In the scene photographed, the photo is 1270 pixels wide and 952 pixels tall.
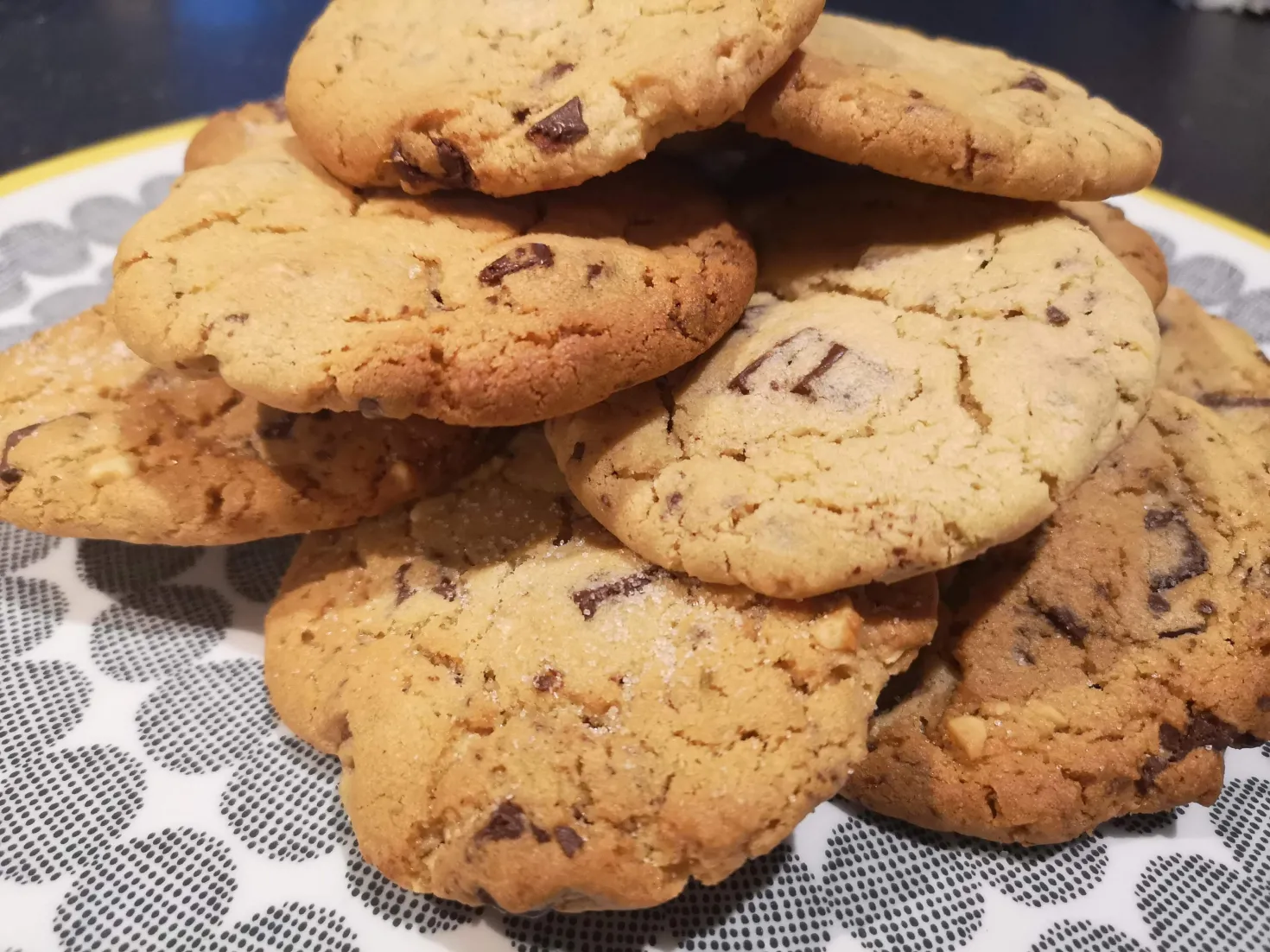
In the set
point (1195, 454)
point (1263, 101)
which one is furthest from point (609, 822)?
point (1263, 101)

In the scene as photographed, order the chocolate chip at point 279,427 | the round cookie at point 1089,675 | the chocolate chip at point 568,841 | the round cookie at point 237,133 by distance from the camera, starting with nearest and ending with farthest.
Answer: the chocolate chip at point 568,841 < the round cookie at point 1089,675 < the chocolate chip at point 279,427 < the round cookie at point 237,133

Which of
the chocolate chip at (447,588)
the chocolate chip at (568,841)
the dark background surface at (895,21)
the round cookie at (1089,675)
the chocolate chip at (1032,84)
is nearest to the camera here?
the chocolate chip at (568,841)

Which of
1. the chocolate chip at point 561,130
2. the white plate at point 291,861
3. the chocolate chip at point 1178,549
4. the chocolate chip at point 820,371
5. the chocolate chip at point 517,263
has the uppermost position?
the chocolate chip at point 561,130

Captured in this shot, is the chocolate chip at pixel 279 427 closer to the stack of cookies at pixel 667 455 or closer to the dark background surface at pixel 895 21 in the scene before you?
the stack of cookies at pixel 667 455

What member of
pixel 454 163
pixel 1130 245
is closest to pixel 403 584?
pixel 454 163

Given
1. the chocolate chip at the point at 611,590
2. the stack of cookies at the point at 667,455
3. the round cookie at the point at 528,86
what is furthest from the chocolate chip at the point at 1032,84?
the chocolate chip at the point at 611,590

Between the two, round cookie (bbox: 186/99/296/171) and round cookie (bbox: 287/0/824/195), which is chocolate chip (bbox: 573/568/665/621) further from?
round cookie (bbox: 186/99/296/171)

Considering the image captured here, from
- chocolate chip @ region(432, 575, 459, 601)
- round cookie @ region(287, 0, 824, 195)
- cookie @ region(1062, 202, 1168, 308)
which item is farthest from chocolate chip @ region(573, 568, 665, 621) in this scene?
cookie @ region(1062, 202, 1168, 308)
